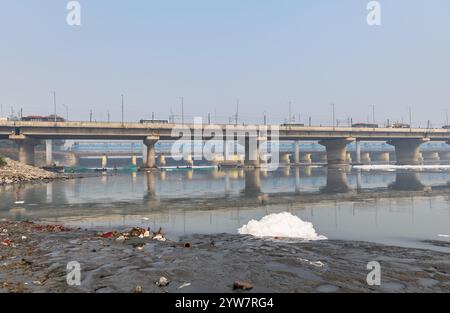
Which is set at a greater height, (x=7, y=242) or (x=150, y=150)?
(x=150, y=150)

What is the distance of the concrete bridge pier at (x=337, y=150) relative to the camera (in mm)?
112312

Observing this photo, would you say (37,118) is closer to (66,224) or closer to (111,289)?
(66,224)

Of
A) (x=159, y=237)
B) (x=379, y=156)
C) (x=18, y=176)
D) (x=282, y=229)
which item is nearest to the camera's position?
(x=159, y=237)

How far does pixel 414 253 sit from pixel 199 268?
288 inches

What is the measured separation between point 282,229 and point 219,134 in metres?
83.3

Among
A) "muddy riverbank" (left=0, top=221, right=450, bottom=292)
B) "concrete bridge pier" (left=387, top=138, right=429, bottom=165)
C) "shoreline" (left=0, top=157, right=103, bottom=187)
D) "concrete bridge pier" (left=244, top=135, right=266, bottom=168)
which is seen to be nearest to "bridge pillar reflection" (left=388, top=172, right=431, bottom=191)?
"muddy riverbank" (left=0, top=221, right=450, bottom=292)

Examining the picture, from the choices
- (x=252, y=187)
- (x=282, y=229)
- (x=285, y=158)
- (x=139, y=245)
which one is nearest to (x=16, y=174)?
(x=252, y=187)

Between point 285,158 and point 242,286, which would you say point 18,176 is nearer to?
point 242,286

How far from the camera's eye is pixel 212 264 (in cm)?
1067

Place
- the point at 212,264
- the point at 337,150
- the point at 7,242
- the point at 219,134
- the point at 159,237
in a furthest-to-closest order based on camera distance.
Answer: the point at 337,150 < the point at 219,134 < the point at 159,237 < the point at 7,242 < the point at 212,264

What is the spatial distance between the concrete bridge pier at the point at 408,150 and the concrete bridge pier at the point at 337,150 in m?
29.4

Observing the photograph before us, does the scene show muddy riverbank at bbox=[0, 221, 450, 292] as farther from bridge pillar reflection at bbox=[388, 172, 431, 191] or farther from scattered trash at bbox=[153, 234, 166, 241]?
bridge pillar reflection at bbox=[388, 172, 431, 191]

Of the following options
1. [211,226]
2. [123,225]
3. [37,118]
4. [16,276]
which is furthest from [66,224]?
[37,118]

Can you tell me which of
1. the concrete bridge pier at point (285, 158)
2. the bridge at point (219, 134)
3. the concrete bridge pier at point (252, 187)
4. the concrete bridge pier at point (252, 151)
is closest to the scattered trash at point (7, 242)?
the concrete bridge pier at point (252, 187)
